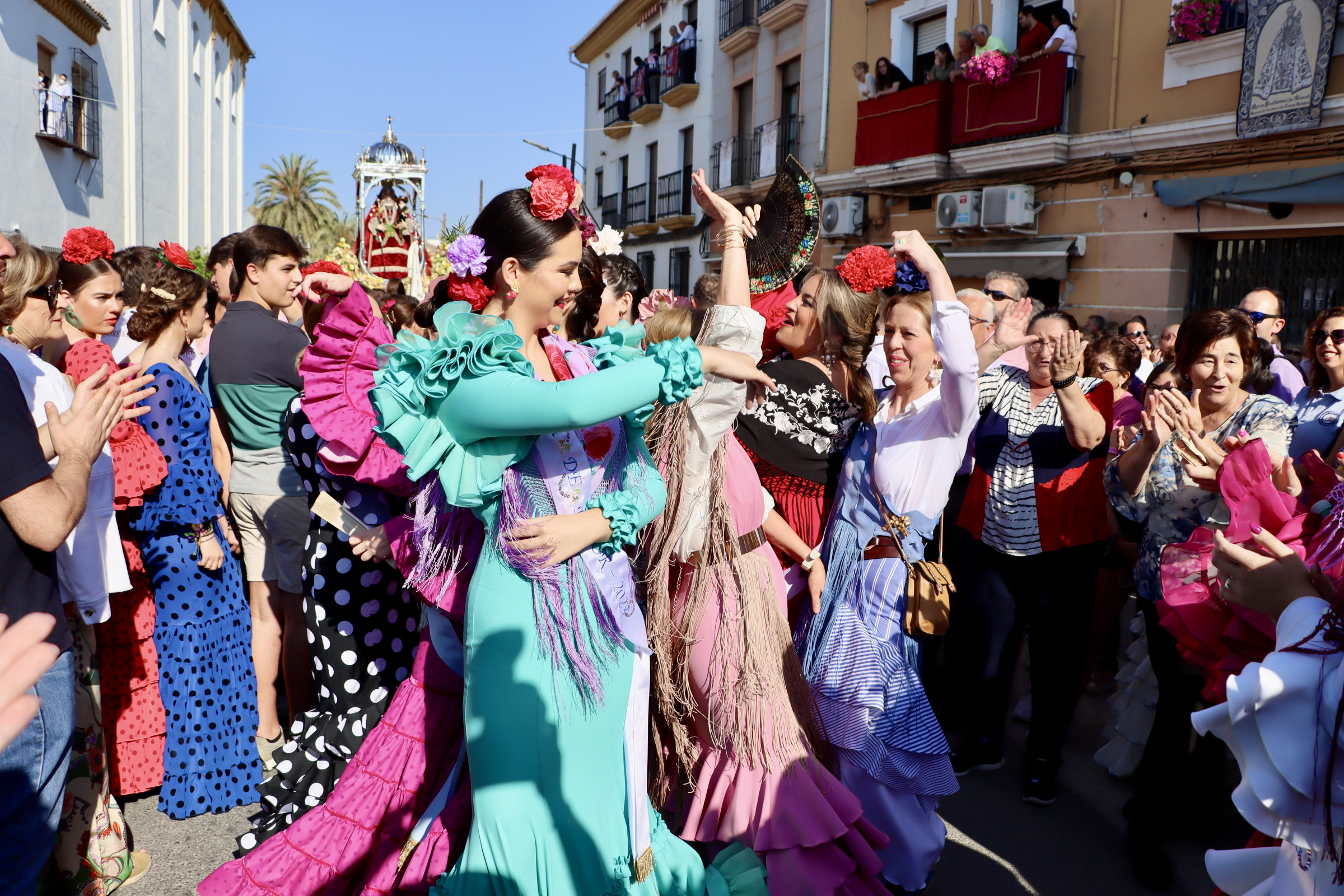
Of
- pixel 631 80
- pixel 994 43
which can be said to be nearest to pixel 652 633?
pixel 994 43

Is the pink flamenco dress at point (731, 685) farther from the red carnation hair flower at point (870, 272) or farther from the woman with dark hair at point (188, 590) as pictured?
the woman with dark hair at point (188, 590)

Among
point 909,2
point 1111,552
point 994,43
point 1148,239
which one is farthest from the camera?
point 909,2

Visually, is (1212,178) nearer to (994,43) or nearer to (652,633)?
(994,43)

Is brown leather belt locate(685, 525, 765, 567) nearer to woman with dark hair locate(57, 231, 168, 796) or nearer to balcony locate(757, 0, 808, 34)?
woman with dark hair locate(57, 231, 168, 796)

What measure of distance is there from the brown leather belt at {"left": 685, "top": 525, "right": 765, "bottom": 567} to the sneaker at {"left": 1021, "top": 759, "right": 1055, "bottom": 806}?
1.65 meters

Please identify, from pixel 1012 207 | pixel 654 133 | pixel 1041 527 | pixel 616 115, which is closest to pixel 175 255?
pixel 1041 527

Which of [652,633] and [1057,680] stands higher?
[652,633]

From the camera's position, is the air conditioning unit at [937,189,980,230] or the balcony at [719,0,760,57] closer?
the air conditioning unit at [937,189,980,230]

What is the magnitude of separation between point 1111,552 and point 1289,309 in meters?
6.33

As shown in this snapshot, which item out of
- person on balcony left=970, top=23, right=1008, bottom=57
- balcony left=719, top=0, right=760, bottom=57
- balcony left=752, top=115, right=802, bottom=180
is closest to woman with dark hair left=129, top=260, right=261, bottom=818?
person on balcony left=970, top=23, right=1008, bottom=57

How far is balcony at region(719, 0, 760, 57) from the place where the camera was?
59.5 ft

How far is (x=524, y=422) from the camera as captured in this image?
185 centimetres

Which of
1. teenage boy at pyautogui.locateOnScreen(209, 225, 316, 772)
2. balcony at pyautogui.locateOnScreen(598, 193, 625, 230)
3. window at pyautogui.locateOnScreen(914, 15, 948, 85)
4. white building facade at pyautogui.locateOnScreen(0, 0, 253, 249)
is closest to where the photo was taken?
teenage boy at pyautogui.locateOnScreen(209, 225, 316, 772)

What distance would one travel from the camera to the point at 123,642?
10.8 ft
